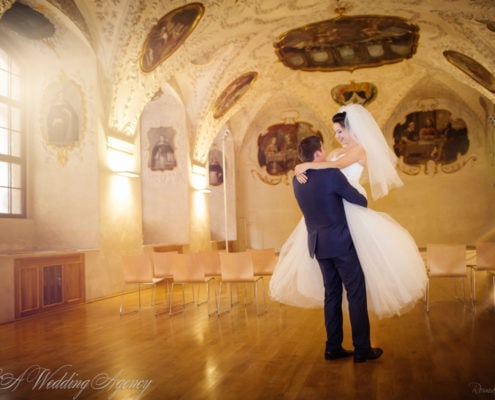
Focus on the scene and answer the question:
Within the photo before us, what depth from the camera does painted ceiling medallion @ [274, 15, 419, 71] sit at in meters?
13.2

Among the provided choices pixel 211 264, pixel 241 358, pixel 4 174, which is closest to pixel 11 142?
pixel 4 174

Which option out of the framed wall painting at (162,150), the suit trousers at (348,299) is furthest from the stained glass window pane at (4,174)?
the suit trousers at (348,299)

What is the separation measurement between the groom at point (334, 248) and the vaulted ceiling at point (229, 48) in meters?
5.78

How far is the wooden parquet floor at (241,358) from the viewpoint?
3.87 metres

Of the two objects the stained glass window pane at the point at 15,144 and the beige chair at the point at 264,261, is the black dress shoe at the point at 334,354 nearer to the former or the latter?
the beige chair at the point at 264,261

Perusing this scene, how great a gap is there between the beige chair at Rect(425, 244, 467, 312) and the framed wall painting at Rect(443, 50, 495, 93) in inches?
313

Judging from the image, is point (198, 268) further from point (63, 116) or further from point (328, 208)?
point (63, 116)

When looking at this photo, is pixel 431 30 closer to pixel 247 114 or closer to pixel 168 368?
pixel 247 114

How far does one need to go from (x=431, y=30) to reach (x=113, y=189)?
31.0 ft

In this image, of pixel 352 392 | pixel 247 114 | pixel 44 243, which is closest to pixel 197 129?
pixel 247 114

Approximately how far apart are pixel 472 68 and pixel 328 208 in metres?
12.0

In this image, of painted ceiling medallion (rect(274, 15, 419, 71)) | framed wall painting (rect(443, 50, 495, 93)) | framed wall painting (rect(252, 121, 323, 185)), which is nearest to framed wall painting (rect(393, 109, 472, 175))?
framed wall painting (rect(252, 121, 323, 185))

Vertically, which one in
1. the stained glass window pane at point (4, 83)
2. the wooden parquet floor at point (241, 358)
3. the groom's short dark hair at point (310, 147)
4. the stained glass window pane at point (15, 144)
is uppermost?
the stained glass window pane at point (4, 83)

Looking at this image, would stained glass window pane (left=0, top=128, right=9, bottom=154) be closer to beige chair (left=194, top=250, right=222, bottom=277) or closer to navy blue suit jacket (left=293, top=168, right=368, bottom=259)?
beige chair (left=194, top=250, right=222, bottom=277)
